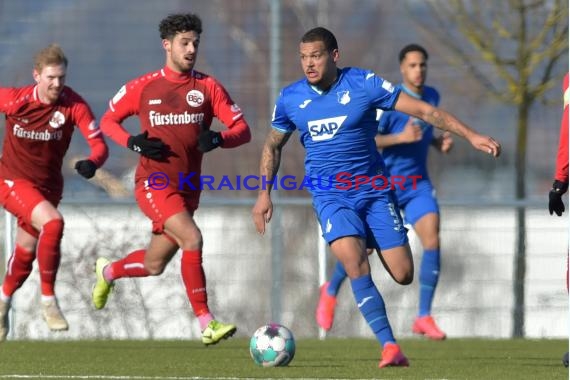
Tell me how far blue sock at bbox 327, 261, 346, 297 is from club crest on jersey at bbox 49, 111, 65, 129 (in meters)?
2.72

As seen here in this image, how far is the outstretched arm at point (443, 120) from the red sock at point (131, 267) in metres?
2.75

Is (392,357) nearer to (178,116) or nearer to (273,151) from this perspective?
(273,151)

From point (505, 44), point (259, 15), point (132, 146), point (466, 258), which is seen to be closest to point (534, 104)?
point (505, 44)

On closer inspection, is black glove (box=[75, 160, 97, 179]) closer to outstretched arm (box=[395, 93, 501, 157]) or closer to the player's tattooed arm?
the player's tattooed arm

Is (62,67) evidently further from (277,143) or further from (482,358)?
(482,358)

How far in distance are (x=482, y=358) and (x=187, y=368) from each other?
2295mm

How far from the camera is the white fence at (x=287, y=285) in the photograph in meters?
14.6

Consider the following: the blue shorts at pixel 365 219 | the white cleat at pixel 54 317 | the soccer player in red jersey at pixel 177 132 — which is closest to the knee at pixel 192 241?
the soccer player in red jersey at pixel 177 132

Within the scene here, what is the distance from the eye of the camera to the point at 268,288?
14.8 m

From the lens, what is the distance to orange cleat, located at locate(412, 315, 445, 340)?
12961 mm

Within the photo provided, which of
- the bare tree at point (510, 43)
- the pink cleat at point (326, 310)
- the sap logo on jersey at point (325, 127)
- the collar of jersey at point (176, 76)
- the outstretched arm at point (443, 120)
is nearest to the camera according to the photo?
the outstretched arm at point (443, 120)

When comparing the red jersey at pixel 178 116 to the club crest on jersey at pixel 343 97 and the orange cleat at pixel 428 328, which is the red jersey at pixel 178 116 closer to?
the club crest on jersey at pixel 343 97

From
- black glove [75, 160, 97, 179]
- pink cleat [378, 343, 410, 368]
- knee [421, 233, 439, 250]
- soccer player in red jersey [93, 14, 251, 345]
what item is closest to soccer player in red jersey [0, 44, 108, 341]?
black glove [75, 160, 97, 179]

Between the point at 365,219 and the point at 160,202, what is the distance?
5.19ft
